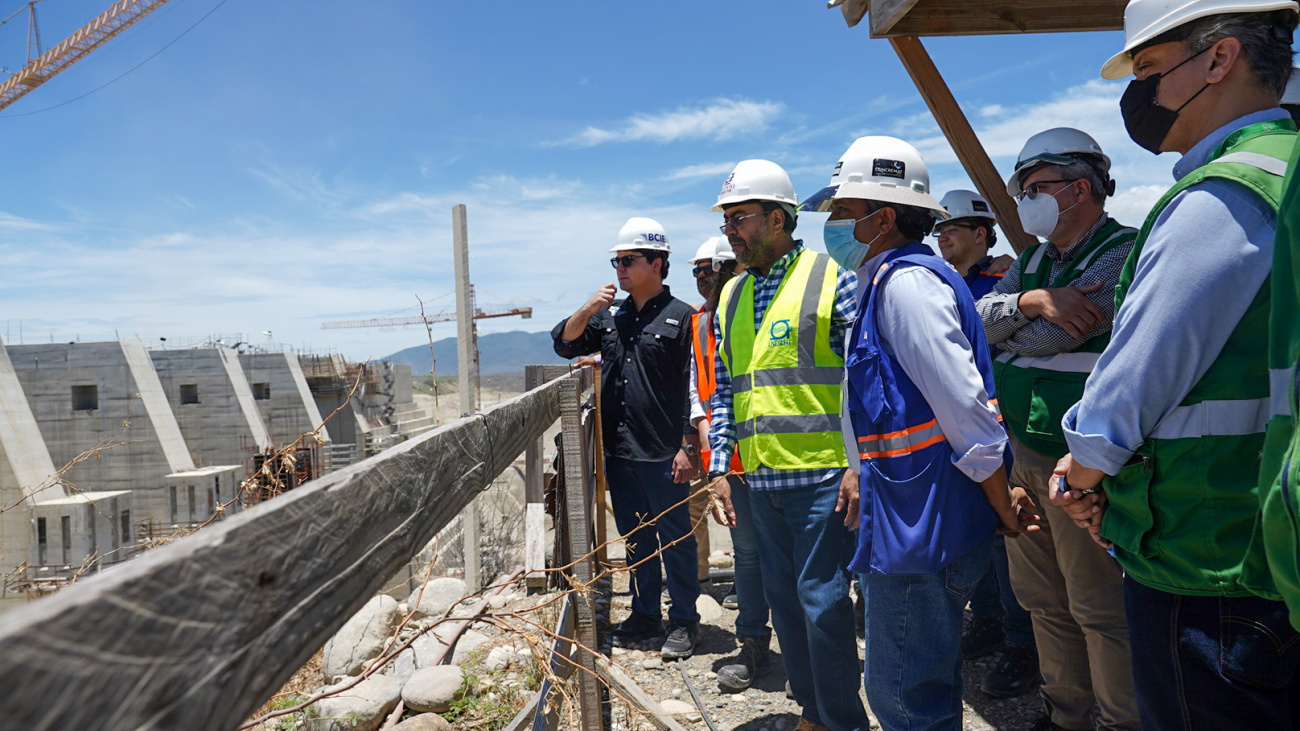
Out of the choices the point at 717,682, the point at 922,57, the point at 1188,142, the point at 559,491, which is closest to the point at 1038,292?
the point at 1188,142

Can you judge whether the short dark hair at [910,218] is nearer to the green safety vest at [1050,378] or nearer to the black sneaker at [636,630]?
the green safety vest at [1050,378]

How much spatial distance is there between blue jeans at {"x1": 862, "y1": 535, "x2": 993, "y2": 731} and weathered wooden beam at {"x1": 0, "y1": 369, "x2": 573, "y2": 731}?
5.16ft

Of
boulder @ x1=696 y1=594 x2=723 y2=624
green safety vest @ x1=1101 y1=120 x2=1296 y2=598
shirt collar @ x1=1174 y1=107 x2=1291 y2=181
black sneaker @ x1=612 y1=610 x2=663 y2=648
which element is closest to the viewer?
green safety vest @ x1=1101 y1=120 x2=1296 y2=598

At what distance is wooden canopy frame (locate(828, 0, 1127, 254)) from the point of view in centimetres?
329

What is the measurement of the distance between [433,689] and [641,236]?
2759 mm

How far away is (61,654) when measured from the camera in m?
0.46

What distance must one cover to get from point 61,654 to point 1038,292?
268cm

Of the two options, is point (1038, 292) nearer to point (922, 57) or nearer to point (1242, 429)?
point (1242, 429)

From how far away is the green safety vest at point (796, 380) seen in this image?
2.86 metres

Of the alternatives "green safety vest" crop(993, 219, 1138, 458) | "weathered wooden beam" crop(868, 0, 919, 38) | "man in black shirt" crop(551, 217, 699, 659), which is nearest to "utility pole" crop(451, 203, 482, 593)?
"man in black shirt" crop(551, 217, 699, 659)

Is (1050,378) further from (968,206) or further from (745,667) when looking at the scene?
(745,667)

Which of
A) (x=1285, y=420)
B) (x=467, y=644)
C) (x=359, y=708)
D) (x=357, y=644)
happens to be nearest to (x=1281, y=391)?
(x=1285, y=420)

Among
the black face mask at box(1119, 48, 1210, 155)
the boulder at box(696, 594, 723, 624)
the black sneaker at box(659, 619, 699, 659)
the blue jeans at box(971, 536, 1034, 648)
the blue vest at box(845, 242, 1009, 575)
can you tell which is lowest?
the boulder at box(696, 594, 723, 624)

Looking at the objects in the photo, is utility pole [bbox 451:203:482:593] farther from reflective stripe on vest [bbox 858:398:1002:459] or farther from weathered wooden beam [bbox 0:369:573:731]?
weathered wooden beam [bbox 0:369:573:731]
